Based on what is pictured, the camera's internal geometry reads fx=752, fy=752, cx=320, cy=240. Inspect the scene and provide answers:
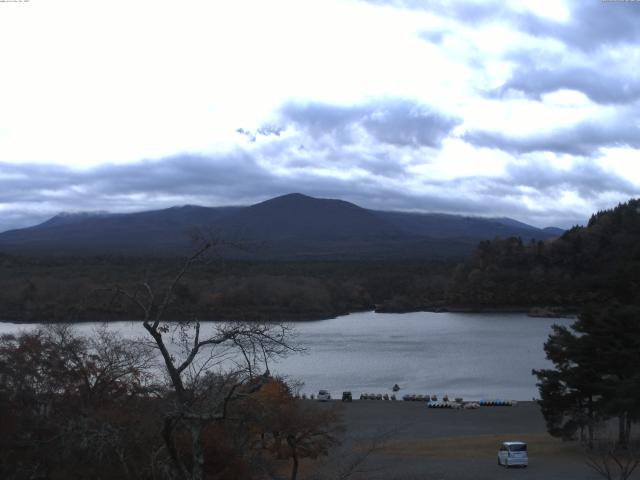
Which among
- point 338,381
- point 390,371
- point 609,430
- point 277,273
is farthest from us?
point 277,273

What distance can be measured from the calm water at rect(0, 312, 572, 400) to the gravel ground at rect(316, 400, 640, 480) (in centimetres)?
439

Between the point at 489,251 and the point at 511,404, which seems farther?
the point at 489,251

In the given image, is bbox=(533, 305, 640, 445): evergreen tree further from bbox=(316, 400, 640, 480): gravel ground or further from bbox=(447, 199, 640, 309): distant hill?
Answer: bbox=(447, 199, 640, 309): distant hill

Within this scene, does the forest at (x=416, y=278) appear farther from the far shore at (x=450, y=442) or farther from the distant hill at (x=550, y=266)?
the far shore at (x=450, y=442)

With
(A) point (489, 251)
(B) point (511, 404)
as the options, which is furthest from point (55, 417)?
(A) point (489, 251)

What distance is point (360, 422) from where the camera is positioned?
25.8m

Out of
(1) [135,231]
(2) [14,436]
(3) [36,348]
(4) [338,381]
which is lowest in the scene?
(4) [338,381]

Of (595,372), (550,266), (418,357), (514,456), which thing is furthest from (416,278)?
(514,456)

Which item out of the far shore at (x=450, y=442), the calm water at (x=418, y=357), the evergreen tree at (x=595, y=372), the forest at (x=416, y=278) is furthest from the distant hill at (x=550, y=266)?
the evergreen tree at (x=595, y=372)

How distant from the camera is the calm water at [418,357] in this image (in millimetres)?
36312

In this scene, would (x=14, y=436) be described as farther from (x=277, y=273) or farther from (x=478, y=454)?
(x=277, y=273)

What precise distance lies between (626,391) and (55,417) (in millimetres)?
11138

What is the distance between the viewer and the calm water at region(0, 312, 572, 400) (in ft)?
119

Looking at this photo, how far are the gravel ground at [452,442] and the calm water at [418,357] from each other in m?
4.39
